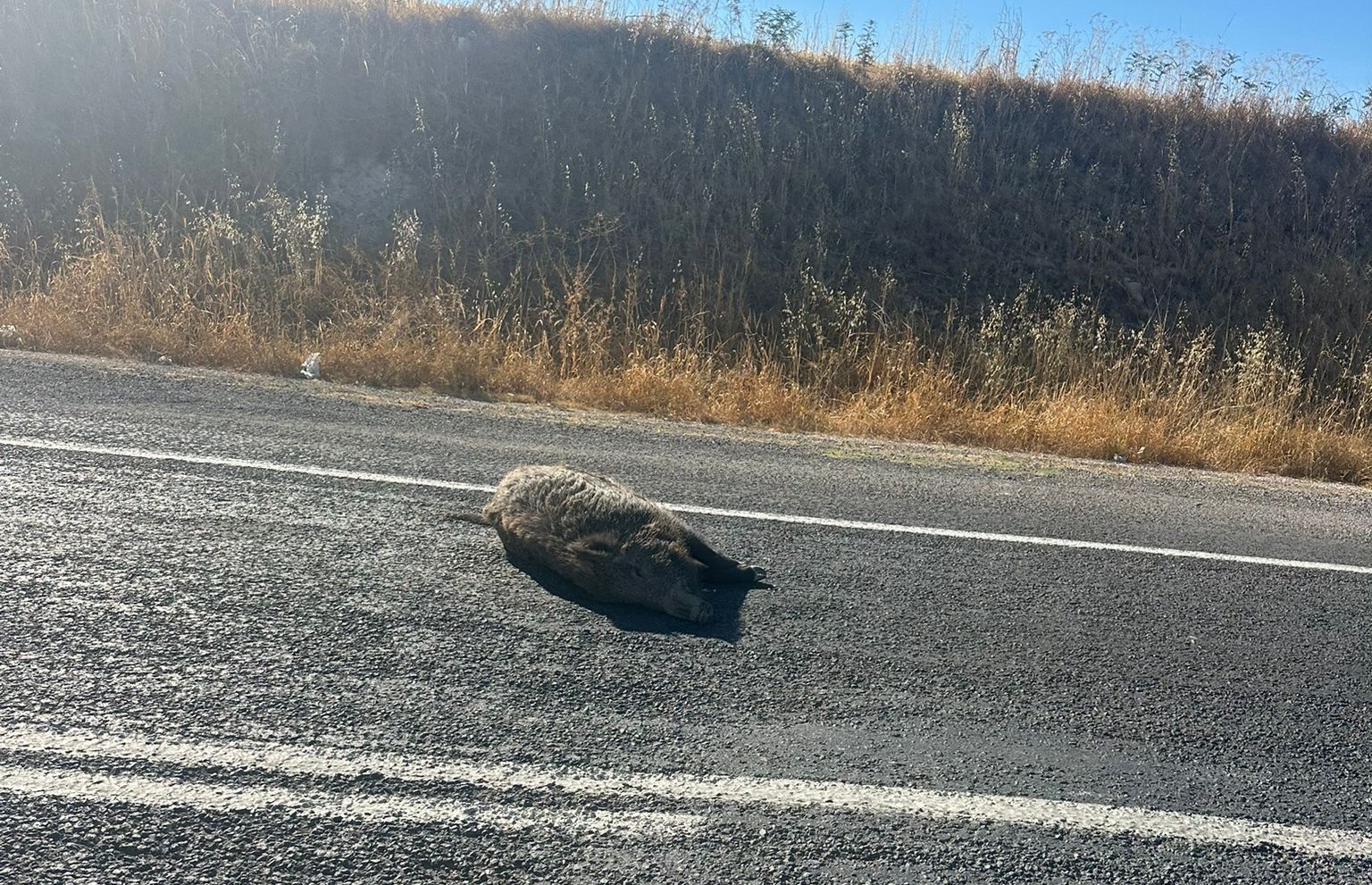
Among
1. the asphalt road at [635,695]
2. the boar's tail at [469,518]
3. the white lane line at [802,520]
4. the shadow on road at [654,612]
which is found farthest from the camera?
the white lane line at [802,520]

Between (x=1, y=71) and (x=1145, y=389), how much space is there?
16581 millimetres

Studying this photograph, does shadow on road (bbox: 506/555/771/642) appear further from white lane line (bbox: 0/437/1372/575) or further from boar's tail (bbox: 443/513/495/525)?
white lane line (bbox: 0/437/1372/575)

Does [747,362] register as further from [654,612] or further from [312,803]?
[312,803]

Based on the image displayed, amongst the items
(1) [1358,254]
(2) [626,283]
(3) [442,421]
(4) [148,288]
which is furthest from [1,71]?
(1) [1358,254]

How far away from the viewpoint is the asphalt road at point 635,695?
2580 mm

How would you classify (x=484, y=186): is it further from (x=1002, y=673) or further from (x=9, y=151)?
(x=1002, y=673)

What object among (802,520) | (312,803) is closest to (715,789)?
(312,803)

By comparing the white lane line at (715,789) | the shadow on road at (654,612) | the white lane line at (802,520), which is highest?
the white lane line at (802,520)

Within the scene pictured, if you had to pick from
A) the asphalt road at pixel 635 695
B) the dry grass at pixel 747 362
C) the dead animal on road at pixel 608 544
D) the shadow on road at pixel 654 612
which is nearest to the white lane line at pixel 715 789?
the asphalt road at pixel 635 695

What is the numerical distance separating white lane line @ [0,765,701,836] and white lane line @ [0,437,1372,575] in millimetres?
2776

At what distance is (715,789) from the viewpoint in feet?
9.28

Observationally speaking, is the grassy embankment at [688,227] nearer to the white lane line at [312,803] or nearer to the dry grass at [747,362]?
the dry grass at [747,362]

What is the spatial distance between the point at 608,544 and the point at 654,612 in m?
0.36

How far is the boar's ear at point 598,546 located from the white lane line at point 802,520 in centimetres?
127
